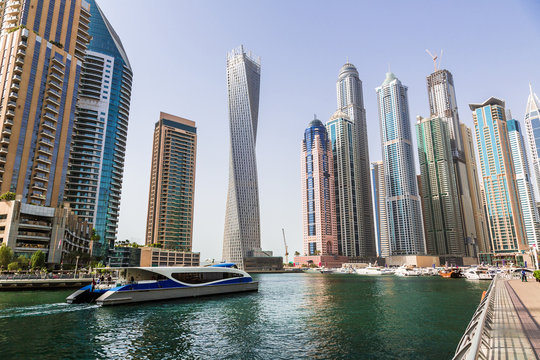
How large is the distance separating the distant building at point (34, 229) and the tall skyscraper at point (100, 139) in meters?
47.6

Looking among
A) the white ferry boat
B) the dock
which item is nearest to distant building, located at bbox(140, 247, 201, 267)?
the white ferry boat

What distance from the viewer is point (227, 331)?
30266 mm

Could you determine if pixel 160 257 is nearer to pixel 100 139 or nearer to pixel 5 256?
pixel 100 139

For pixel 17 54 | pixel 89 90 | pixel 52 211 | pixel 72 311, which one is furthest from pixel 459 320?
pixel 89 90

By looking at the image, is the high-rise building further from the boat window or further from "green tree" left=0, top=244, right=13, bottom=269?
the boat window

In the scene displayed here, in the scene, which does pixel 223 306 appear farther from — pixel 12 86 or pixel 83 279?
pixel 12 86

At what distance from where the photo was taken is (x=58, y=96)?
115 meters

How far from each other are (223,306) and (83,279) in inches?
1753

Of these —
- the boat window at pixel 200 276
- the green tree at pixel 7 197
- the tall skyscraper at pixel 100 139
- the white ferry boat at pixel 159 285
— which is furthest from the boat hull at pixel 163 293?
the tall skyscraper at pixel 100 139

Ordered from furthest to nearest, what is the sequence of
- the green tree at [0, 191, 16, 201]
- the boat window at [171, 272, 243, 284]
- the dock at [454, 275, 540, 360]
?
the green tree at [0, 191, 16, 201], the boat window at [171, 272, 243, 284], the dock at [454, 275, 540, 360]

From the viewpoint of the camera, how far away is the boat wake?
3471cm

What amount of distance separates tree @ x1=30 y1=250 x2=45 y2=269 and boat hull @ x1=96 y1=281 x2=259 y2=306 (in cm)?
4642

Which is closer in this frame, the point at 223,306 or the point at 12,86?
the point at 223,306

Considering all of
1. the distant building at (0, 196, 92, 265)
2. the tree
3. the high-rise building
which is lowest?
the tree
